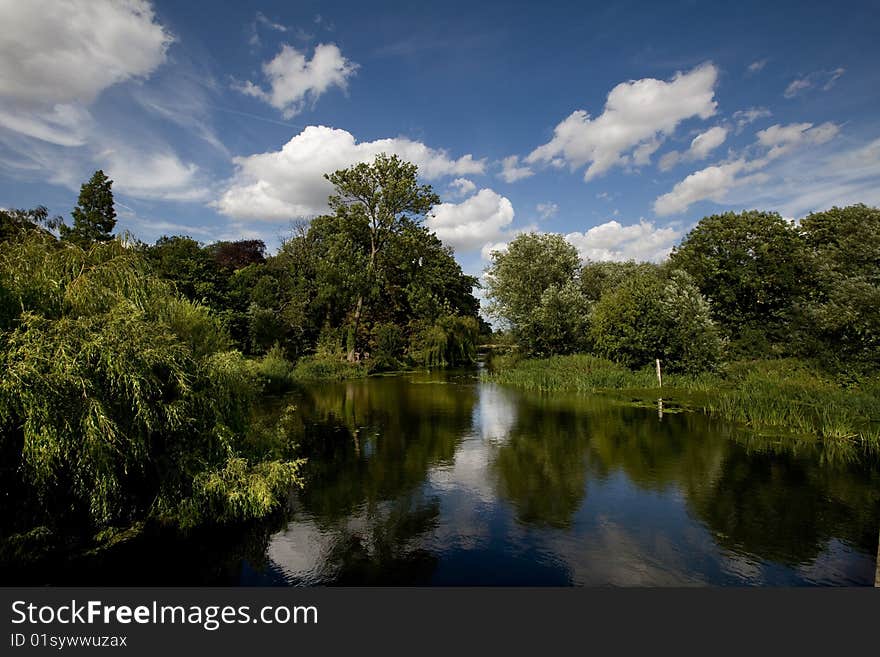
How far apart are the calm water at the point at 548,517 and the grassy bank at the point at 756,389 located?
6.32 feet

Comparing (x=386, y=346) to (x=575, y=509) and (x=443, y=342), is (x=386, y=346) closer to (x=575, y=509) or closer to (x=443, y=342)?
(x=443, y=342)

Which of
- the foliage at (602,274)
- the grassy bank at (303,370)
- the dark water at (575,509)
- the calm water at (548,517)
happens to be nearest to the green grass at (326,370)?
the grassy bank at (303,370)

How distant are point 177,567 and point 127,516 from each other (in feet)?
5.58

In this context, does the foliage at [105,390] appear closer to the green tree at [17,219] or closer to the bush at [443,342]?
the green tree at [17,219]

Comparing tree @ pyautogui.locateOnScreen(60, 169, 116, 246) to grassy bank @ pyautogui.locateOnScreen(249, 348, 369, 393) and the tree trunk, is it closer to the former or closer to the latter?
grassy bank @ pyautogui.locateOnScreen(249, 348, 369, 393)

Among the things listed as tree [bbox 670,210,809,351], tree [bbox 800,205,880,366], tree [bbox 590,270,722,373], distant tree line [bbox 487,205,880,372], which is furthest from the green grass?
tree [bbox 800,205,880,366]

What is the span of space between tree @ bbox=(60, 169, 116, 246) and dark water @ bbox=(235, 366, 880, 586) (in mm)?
26191

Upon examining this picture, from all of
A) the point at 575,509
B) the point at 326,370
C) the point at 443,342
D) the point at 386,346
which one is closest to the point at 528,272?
the point at 443,342

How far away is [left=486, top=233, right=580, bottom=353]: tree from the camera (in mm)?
41844

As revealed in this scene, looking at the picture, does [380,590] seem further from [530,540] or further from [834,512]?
[834,512]

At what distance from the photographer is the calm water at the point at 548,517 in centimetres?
749

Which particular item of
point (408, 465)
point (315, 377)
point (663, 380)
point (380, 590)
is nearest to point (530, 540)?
point (380, 590)

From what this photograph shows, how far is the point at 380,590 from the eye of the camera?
6.85 m

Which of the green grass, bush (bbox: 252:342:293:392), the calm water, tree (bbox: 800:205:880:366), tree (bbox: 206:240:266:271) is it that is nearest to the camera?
the calm water
